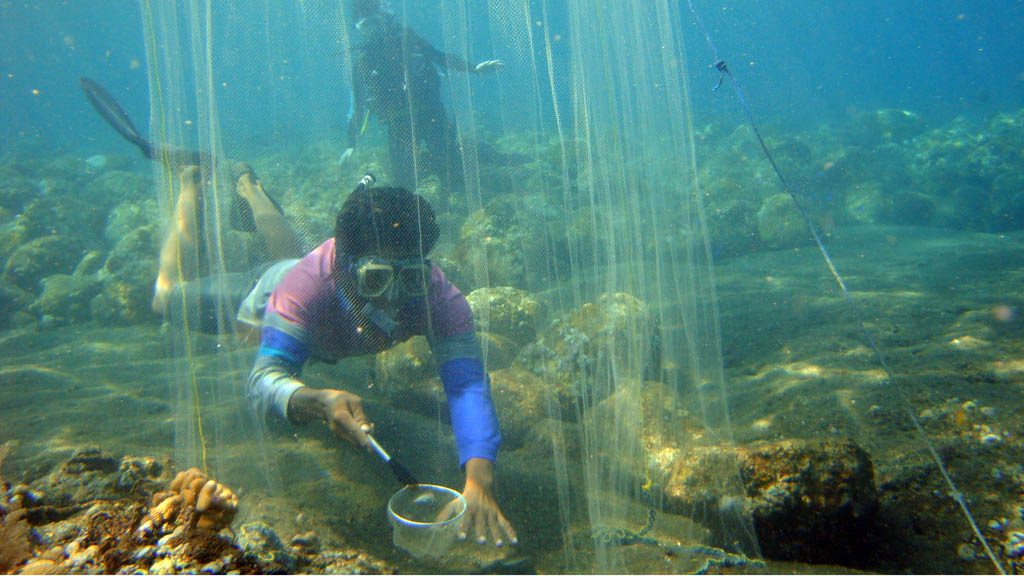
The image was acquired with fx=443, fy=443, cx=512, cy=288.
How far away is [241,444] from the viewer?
2986 mm

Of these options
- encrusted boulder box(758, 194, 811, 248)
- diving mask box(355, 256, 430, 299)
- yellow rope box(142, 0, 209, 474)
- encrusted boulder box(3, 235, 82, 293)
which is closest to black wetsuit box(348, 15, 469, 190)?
diving mask box(355, 256, 430, 299)

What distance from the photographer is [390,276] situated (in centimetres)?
285

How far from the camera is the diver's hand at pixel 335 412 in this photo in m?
2.46

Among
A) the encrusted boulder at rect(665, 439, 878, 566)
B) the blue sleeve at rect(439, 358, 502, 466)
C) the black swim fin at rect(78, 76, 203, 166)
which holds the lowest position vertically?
the encrusted boulder at rect(665, 439, 878, 566)

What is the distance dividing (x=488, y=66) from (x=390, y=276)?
5.08ft

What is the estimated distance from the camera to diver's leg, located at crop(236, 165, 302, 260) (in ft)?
16.9

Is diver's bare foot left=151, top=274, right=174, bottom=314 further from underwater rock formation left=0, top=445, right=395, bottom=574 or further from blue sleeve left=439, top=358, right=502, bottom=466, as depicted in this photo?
blue sleeve left=439, top=358, right=502, bottom=466

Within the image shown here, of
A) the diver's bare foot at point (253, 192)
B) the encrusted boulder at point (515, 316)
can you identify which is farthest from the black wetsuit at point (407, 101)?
the encrusted boulder at point (515, 316)

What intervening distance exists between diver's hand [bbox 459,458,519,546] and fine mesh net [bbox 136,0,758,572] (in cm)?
45

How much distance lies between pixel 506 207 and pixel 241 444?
9.12ft

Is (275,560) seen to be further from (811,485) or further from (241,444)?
(811,485)

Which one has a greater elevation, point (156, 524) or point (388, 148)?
point (388, 148)

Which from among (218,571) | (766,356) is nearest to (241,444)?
(218,571)

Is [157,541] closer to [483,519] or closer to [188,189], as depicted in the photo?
[483,519]
